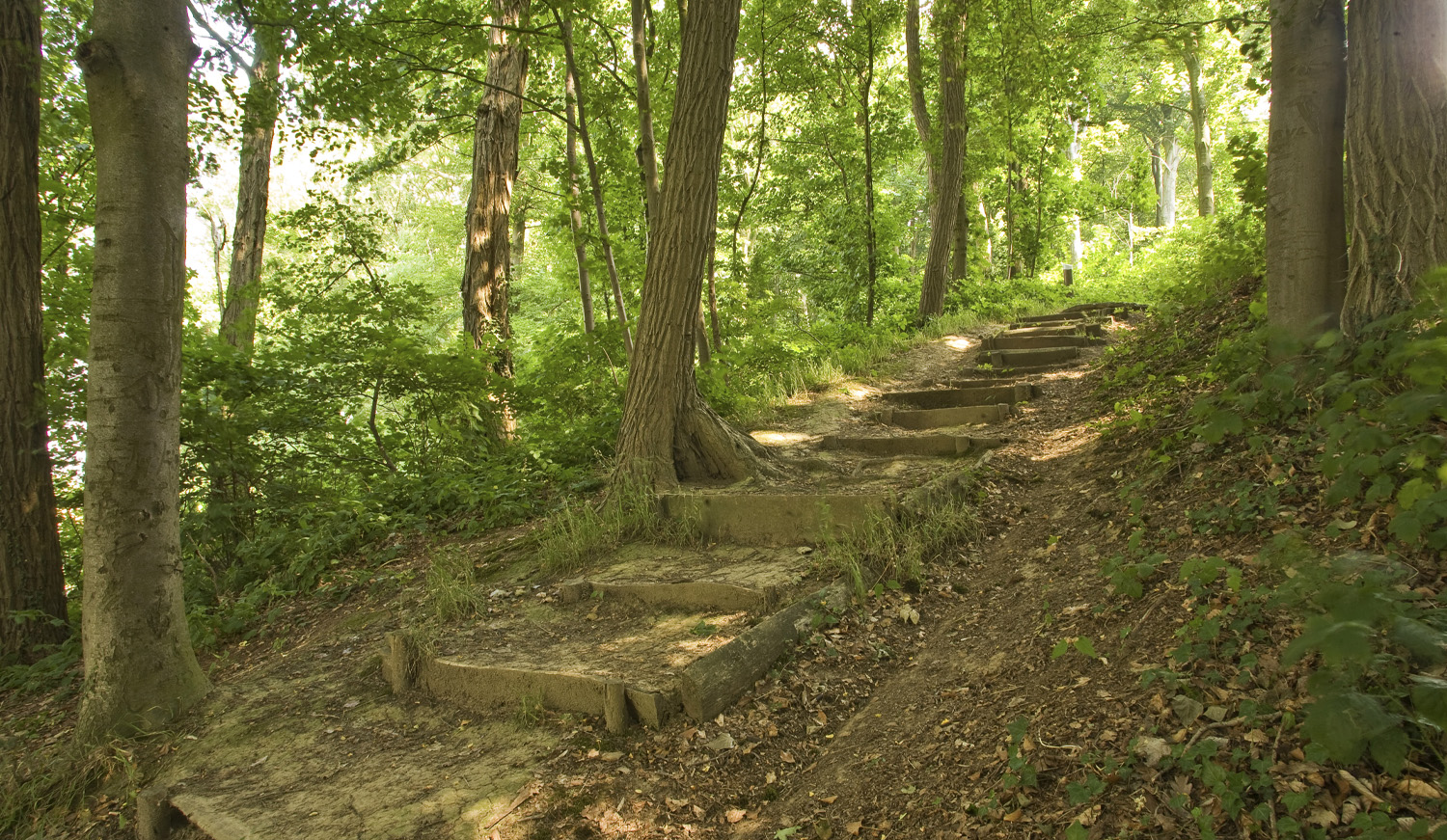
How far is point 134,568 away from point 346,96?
373cm

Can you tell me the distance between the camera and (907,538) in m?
4.39

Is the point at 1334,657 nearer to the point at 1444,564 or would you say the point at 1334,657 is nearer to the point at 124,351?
the point at 1444,564

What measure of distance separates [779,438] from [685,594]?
300 centimetres

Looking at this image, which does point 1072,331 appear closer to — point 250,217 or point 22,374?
point 250,217

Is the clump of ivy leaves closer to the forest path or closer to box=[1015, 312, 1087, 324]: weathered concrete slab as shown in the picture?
the forest path

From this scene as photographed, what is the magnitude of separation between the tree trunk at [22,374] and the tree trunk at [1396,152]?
26.4 feet

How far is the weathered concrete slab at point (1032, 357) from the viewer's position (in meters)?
9.18

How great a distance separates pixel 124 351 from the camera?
13.2 feet

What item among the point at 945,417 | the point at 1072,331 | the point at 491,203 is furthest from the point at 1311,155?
the point at 491,203

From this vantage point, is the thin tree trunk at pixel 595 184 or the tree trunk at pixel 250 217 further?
the tree trunk at pixel 250 217

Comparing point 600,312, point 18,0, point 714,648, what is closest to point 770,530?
point 714,648

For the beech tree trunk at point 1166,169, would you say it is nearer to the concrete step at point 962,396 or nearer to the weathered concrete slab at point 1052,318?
the weathered concrete slab at point 1052,318

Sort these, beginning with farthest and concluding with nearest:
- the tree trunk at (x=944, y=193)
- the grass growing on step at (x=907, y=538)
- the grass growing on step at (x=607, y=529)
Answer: the tree trunk at (x=944, y=193), the grass growing on step at (x=607, y=529), the grass growing on step at (x=907, y=538)

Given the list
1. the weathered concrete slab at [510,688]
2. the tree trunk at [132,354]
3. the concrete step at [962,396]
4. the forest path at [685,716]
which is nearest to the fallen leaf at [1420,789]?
the forest path at [685,716]
